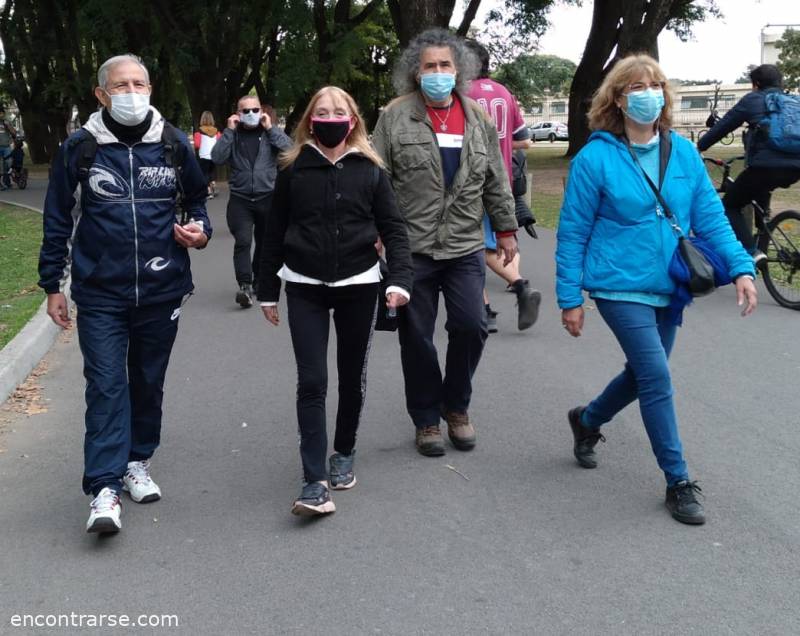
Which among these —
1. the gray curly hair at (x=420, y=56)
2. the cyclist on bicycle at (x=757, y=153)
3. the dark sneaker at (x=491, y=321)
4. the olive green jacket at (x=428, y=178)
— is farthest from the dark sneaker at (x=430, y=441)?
the cyclist on bicycle at (x=757, y=153)

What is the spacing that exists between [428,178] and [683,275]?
1375 mm

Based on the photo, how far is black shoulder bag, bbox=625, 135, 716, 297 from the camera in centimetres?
429

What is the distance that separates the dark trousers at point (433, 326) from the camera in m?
5.13

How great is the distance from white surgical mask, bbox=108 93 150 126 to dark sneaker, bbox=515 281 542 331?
3.97 metres

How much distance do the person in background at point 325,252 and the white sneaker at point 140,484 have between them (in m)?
0.73

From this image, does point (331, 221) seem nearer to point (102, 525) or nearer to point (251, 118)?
point (102, 525)

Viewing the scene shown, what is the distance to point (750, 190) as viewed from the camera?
8883 millimetres

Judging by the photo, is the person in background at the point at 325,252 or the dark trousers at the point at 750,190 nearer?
the person in background at the point at 325,252

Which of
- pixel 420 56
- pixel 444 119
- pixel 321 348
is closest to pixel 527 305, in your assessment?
pixel 444 119

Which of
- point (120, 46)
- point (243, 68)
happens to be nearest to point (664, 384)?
point (120, 46)

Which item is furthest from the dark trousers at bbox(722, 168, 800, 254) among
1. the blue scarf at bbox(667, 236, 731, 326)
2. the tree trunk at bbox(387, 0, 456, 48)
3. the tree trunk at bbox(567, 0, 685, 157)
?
the tree trunk at bbox(567, 0, 685, 157)

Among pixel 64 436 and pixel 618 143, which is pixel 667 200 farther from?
pixel 64 436

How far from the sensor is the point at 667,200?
4.46m

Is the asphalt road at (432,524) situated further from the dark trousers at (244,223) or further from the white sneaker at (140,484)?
the dark trousers at (244,223)
